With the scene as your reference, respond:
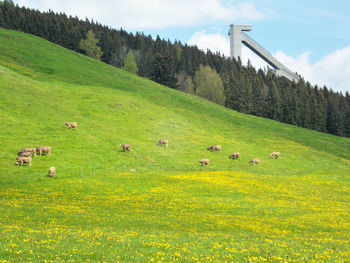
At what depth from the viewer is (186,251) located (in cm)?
1492

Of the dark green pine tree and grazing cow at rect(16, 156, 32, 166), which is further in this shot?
the dark green pine tree

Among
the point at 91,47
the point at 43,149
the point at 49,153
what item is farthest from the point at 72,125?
the point at 91,47

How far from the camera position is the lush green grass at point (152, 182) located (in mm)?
16000

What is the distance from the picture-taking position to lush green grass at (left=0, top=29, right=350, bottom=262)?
16.0 meters

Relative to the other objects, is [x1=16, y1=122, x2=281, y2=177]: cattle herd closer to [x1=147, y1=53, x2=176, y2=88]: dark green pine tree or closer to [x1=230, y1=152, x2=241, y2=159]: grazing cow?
[x1=230, y1=152, x2=241, y2=159]: grazing cow

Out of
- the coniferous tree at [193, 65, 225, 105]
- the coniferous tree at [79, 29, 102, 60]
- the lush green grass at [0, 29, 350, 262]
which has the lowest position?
the lush green grass at [0, 29, 350, 262]

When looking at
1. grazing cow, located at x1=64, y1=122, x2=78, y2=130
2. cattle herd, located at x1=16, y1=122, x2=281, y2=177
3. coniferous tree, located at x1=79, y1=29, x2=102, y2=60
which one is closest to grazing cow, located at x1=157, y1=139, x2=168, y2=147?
cattle herd, located at x1=16, y1=122, x2=281, y2=177

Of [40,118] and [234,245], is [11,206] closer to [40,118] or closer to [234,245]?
[234,245]

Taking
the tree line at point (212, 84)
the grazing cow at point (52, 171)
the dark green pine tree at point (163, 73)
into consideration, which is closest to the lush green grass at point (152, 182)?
the grazing cow at point (52, 171)

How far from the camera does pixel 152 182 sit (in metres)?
43.1

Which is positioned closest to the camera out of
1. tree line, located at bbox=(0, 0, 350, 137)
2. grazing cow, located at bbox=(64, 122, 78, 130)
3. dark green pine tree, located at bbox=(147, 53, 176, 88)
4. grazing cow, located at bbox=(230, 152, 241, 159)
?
grazing cow, located at bbox=(64, 122, 78, 130)

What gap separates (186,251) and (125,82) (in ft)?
350

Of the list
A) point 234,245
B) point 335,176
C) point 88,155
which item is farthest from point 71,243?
point 335,176

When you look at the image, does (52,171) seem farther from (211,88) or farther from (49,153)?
(211,88)
